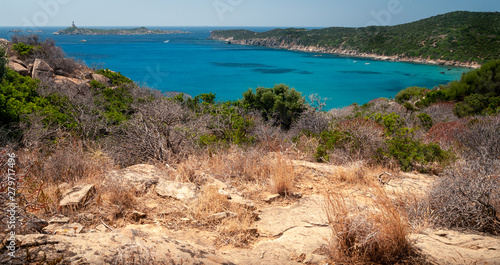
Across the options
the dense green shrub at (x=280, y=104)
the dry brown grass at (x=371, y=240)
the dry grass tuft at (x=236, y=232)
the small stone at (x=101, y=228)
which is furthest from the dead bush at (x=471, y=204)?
the dense green shrub at (x=280, y=104)

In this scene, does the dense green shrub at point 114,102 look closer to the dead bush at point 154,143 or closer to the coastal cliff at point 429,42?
the dead bush at point 154,143

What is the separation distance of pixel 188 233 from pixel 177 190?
906mm

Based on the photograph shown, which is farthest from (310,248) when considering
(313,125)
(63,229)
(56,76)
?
(56,76)

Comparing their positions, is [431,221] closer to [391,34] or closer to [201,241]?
[201,241]

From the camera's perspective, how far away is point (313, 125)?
945 cm

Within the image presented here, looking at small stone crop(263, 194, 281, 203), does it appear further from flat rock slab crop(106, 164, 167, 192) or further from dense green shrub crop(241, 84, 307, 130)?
dense green shrub crop(241, 84, 307, 130)

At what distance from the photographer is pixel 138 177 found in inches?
154

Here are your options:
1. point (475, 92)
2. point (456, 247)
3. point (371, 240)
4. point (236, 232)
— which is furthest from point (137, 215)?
point (475, 92)

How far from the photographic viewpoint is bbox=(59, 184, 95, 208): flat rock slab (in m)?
2.94

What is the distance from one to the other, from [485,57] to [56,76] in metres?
60.5

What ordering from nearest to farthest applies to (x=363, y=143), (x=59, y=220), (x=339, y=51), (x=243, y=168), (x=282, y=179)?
1. (x=59, y=220)
2. (x=282, y=179)
3. (x=243, y=168)
4. (x=363, y=143)
5. (x=339, y=51)

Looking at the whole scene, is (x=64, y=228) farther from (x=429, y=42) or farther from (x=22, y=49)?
(x=429, y=42)

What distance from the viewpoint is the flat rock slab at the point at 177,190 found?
3.50 meters

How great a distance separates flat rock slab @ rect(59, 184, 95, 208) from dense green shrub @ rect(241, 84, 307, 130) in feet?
36.0
